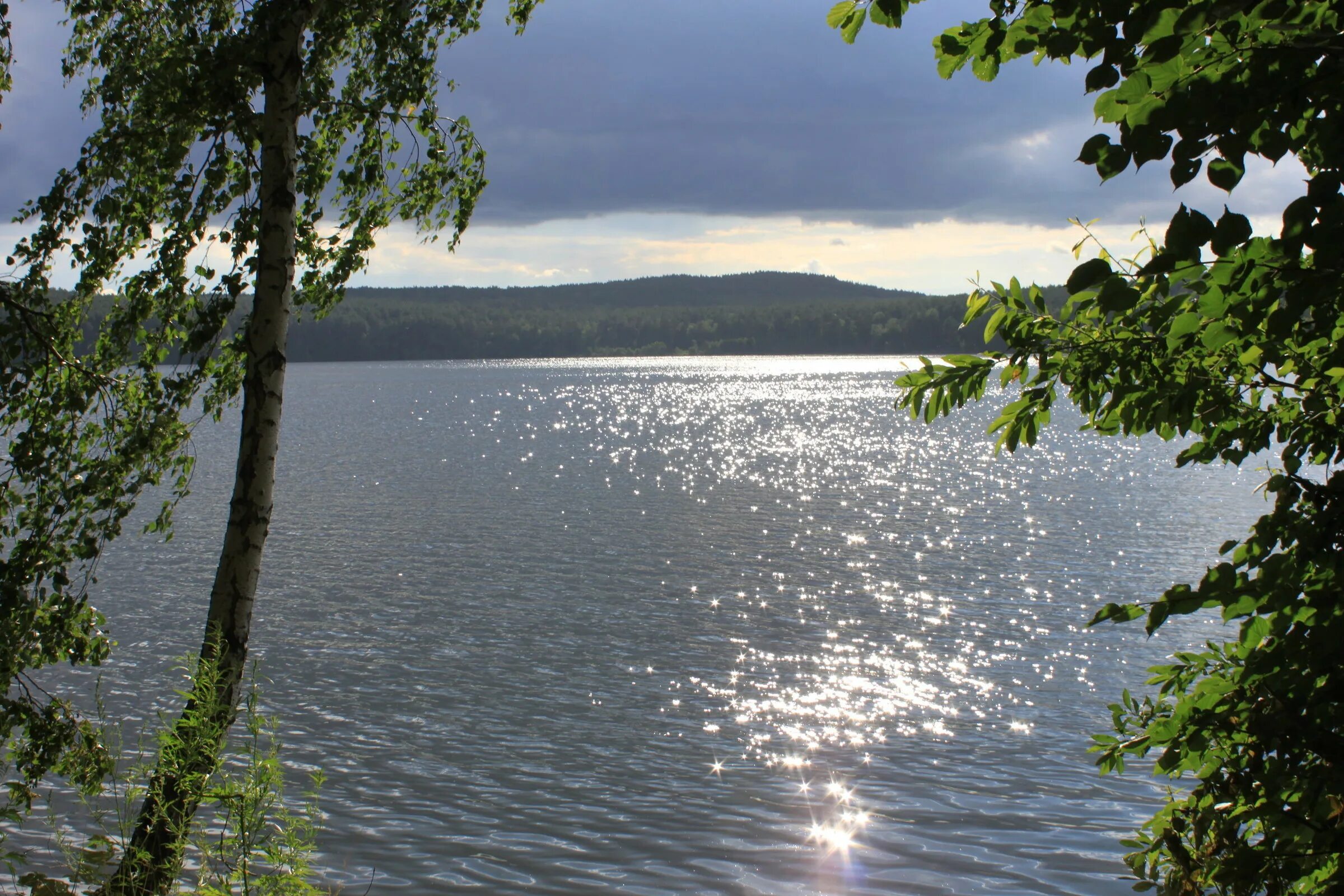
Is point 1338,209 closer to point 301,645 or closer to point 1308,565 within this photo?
point 1308,565

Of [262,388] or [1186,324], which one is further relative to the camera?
[262,388]

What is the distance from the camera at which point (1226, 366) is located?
3648 mm

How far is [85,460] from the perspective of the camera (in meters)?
7.03

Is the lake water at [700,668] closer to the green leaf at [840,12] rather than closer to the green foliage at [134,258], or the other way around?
the green foliage at [134,258]

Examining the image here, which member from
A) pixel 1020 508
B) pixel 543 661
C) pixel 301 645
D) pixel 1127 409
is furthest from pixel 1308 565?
pixel 1020 508

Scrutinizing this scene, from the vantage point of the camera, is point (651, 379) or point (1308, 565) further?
point (651, 379)

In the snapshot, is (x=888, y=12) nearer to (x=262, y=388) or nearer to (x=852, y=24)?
(x=852, y=24)

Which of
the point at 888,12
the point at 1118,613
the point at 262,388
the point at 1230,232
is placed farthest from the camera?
the point at 262,388

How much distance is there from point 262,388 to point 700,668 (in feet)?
31.2

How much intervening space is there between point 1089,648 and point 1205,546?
10237 mm

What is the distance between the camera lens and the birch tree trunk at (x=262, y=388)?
6539mm

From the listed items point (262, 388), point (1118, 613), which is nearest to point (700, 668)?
point (262, 388)

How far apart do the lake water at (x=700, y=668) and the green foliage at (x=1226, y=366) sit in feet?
19.9

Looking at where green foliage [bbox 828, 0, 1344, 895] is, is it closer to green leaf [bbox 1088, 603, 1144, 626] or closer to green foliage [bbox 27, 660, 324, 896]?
green leaf [bbox 1088, 603, 1144, 626]
